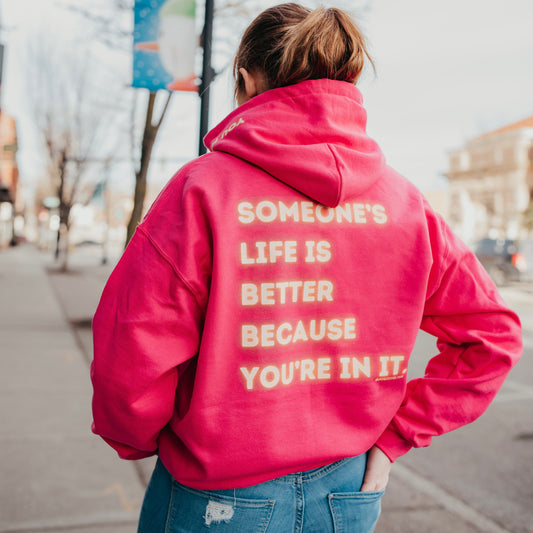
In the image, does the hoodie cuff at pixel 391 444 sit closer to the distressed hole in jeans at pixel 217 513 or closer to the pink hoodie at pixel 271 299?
the pink hoodie at pixel 271 299

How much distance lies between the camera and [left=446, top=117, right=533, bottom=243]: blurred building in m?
48.1

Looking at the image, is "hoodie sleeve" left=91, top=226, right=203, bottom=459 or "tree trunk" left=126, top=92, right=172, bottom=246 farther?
"tree trunk" left=126, top=92, right=172, bottom=246

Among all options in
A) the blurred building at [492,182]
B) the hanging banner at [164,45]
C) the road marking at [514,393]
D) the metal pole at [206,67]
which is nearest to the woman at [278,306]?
the metal pole at [206,67]

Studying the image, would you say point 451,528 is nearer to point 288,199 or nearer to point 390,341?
point 390,341

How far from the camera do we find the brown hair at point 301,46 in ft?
4.12

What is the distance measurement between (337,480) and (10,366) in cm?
597

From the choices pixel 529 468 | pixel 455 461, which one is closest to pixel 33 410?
pixel 455 461

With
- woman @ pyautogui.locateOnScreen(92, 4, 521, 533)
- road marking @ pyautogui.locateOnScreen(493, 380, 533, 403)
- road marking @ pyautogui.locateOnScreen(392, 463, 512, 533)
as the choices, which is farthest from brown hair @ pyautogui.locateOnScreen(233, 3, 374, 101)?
road marking @ pyautogui.locateOnScreen(493, 380, 533, 403)

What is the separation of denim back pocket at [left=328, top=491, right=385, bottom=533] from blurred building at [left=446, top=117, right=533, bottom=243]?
151 ft

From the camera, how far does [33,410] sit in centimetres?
500

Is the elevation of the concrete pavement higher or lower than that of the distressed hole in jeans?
lower

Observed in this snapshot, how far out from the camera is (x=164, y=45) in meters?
3.72

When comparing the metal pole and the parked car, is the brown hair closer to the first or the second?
the metal pole

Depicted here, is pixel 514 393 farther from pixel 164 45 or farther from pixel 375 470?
pixel 375 470
